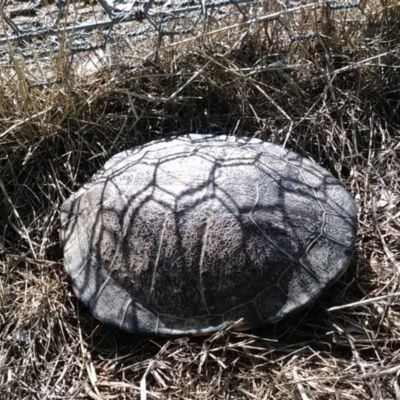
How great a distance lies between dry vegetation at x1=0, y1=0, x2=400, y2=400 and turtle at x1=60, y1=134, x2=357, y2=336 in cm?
11

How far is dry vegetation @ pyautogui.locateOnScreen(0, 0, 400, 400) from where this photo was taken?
2131 millimetres

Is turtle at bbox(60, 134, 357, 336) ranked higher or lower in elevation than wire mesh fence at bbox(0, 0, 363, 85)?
lower

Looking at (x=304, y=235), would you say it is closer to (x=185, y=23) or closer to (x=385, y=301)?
(x=385, y=301)

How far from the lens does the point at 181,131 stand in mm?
2600

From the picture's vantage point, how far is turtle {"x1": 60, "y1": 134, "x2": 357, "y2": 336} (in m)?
2.04

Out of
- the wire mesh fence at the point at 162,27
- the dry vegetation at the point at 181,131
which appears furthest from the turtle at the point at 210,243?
the wire mesh fence at the point at 162,27

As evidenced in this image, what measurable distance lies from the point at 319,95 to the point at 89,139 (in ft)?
2.92

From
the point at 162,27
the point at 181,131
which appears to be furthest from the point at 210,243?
the point at 162,27

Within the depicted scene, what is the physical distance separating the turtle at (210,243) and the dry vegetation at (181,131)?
11cm

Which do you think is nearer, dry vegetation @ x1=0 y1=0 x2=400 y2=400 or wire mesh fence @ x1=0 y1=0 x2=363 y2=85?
dry vegetation @ x1=0 y1=0 x2=400 y2=400

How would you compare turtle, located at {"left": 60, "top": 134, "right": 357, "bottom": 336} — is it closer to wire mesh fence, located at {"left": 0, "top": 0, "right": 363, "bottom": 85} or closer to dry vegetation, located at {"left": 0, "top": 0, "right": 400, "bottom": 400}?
dry vegetation, located at {"left": 0, "top": 0, "right": 400, "bottom": 400}

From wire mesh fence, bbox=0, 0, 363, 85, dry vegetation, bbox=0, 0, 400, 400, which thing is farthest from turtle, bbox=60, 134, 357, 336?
wire mesh fence, bbox=0, 0, 363, 85

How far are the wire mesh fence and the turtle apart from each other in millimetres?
583

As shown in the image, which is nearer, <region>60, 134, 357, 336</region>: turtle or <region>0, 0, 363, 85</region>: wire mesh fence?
<region>60, 134, 357, 336</region>: turtle
